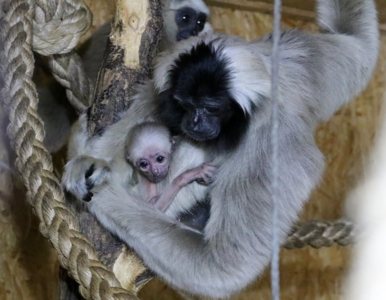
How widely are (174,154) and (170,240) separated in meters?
0.38

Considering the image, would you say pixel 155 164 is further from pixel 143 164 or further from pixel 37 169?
pixel 37 169

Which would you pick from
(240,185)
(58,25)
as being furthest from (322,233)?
(58,25)

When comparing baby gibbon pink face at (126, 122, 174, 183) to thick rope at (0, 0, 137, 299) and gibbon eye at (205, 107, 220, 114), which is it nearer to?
gibbon eye at (205, 107, 220, 114)

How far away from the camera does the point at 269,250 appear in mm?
2158

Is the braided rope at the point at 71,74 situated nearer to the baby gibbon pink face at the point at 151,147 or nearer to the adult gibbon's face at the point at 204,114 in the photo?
the baby gibbon pink face at the point at 151,147

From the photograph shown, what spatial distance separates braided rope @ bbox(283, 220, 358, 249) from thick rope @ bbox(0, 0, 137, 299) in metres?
1.33

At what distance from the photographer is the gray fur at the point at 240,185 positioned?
2131 mm

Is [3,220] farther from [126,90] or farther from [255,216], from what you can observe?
[255,216]

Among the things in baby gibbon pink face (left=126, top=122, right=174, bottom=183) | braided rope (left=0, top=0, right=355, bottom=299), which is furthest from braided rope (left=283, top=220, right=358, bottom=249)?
braided rope (left=0, top=0, right=355, bottom=299)

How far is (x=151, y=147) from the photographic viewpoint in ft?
7.58

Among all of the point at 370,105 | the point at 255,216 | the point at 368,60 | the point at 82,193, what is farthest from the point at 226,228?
the point at 370,105

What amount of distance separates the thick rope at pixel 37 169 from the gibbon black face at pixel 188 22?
1843 millimetres

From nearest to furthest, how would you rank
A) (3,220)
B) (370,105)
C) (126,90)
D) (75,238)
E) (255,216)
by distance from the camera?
(75,238) < (255,216) < (126,90) < (3,220) < (370,105)

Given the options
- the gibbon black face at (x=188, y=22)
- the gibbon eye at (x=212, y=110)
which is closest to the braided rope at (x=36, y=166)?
the gibbon eye at (x=212, y=110)
